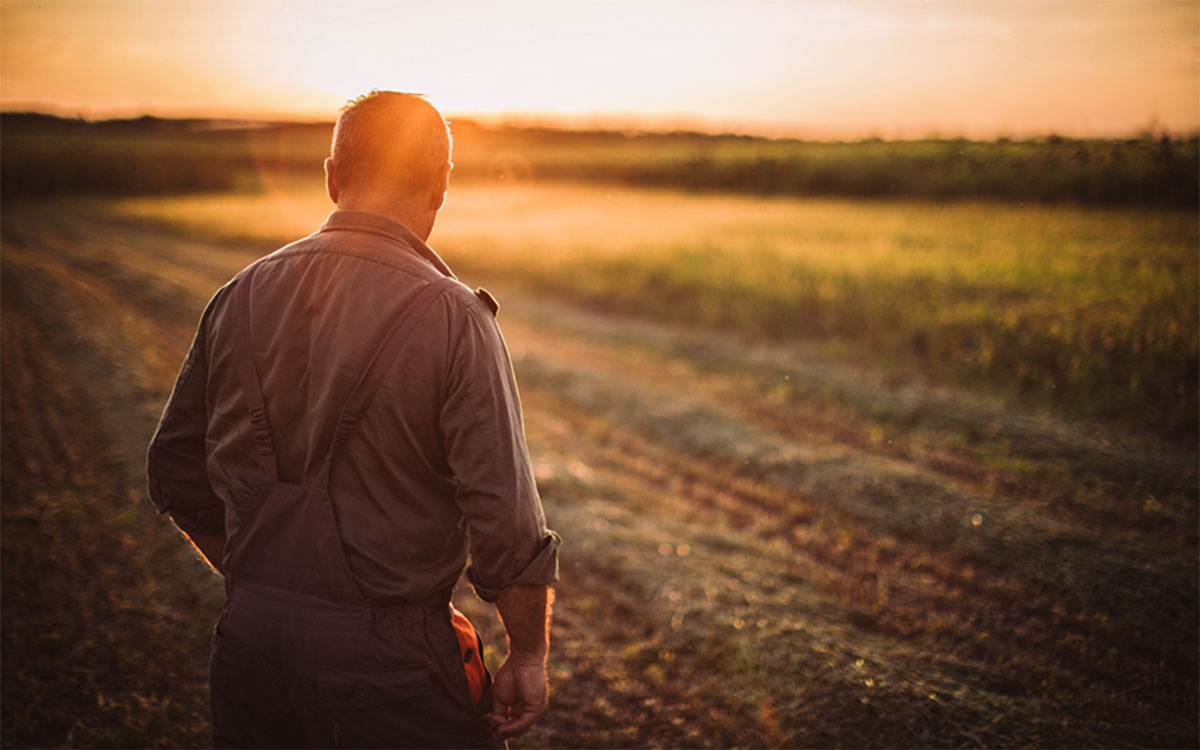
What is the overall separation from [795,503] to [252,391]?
478cm

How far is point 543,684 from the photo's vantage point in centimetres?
181

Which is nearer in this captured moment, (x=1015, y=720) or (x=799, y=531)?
(x=1015, y=720)

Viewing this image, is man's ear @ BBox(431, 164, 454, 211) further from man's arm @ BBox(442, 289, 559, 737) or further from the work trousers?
the work trousers

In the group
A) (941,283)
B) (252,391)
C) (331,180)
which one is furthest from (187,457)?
(941,283)

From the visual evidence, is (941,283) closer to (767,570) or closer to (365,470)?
(767,570)

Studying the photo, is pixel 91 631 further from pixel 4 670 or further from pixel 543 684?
A: pixel 543 684

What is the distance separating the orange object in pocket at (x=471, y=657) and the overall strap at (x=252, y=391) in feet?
2.05

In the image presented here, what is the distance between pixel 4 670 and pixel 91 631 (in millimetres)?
394

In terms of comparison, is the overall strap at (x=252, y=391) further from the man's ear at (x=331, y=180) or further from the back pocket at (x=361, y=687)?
the back pocket at (x=361, y=687)

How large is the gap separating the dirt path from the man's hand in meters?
1.60

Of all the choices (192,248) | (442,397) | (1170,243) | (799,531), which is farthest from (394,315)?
(192,248)

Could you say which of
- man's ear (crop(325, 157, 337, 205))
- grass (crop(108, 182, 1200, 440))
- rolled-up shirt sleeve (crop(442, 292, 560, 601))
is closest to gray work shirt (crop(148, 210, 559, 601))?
rolled-up shirt sleeve (crop(442, 292, 560, 601))

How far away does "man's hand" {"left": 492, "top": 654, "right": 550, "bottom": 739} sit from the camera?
5.85 ft

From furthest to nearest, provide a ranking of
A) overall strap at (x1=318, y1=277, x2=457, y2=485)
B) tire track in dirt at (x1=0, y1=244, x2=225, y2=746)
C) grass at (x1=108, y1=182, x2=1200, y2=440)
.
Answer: grass at (x1=108, y1=182, x2=1200, y2=440) → tire track in dirt at (x1=0, y1=244, x2=225, y2=746) → overall strap at (x1=318, y1=277, x2=457, y2=485)
